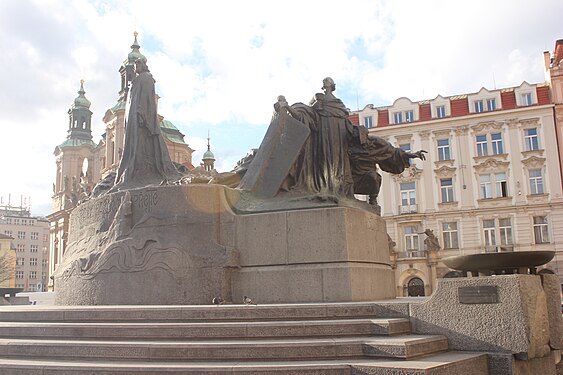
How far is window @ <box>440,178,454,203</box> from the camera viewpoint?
4150cm

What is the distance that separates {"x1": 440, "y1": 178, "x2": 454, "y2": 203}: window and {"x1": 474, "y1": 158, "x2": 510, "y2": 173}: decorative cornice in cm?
213

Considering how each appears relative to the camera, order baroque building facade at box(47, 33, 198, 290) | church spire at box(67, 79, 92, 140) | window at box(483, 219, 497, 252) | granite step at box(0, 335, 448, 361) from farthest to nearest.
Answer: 1. church spire at box(67, 79, 92, 140)
2. baroque building facade at box(47, 33, 198, 290)
3. window at box(483, 219, 497, 252)
4. granite step at box(0, 335, 448, 361)

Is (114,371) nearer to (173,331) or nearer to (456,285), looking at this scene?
(173,331)

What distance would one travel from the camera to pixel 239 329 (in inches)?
262

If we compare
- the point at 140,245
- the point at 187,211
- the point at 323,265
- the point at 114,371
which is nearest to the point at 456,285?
the point at 323,265

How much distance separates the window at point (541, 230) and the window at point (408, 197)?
8.20 m

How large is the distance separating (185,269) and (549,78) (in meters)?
37.7

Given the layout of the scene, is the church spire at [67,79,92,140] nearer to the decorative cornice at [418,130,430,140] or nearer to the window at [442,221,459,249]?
the decorative cornice at [418,130,430,140]

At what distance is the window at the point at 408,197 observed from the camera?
42.2 meters

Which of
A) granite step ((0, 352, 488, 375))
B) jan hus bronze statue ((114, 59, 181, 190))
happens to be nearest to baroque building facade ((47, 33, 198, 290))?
jan hus bronze statue ((114, 59, 181, 190))

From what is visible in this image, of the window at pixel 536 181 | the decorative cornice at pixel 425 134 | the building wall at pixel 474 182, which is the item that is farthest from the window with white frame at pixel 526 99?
the decorative cornice at pixel 425 134

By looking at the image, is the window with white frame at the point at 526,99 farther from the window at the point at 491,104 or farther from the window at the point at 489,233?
the window at the point at 489,233

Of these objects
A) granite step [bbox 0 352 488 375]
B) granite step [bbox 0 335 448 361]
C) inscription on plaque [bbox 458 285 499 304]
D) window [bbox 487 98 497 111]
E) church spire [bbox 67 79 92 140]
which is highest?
church spire [bbox 67 79 92 140]

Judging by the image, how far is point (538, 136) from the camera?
Result: 1558 inches
